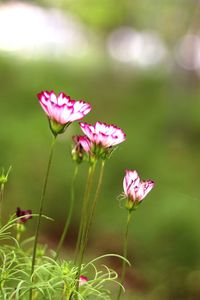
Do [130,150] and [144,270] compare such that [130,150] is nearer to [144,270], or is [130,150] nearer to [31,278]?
[144,270]

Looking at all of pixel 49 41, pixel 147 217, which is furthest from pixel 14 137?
pixel 49 41

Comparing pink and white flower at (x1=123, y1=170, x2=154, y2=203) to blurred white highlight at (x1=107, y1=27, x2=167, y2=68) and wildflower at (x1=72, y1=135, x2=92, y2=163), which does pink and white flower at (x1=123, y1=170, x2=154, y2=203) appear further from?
blurred white highlight at (x1=107, y1=27, x2=167, y2=68)

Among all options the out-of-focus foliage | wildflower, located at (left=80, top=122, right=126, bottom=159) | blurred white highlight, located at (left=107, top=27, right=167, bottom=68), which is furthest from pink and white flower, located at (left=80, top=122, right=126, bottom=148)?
blurred white highlight, located at (left=107, top=27, right=167, bottom=68)

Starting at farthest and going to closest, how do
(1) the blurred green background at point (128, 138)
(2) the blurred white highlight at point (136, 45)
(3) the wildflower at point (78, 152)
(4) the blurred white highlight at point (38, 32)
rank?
1. (2) the blurred white highlight at point (136, 45)
2. (4) the blurred white highlight at point (38, 32)
3. (1) the blurred green background at point (128, 138)
4. (3) the wildflower at point (78, 152)

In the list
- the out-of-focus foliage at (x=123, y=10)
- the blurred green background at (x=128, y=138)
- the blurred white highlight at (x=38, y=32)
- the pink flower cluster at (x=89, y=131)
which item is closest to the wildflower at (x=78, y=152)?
the pink flower cluster at (x=89, y=131)

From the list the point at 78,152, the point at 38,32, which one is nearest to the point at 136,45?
the point at 38,32

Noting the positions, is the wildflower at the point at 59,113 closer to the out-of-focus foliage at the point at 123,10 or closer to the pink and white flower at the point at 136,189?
the pink and white flower at the point at 136,189
